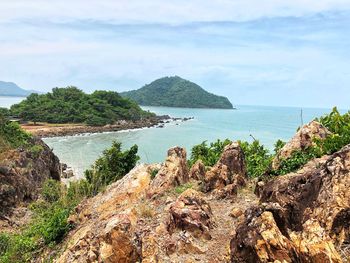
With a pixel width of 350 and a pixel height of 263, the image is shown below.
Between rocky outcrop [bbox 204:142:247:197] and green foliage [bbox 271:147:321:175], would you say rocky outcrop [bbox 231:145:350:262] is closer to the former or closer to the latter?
green foliage [bbox 271:147:321:175]

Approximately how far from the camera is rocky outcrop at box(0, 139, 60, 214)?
22.3 metres

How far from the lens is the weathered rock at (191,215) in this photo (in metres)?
9.55

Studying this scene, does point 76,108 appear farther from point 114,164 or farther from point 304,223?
point 304,223

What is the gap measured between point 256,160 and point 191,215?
20.8 feet

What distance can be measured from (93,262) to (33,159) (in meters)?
21.0

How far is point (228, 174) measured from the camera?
12.8 metres

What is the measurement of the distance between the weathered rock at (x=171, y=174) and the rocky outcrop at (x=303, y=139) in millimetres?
3202

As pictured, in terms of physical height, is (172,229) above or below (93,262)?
above

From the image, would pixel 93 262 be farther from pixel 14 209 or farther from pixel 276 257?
pixel 14 209

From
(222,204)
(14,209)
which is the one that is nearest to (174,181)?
(222,204)

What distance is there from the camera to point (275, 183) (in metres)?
9.84

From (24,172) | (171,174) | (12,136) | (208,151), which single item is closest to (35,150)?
(12,136)

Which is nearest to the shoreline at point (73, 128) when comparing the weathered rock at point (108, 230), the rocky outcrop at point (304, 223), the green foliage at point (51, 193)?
the green foliage at point (51, 193)

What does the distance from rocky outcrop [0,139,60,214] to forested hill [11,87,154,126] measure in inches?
2548
